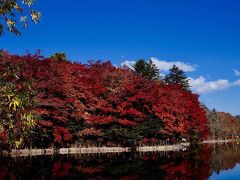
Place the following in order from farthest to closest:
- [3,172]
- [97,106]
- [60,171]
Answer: [97,106] → [60,171] → [3,172]

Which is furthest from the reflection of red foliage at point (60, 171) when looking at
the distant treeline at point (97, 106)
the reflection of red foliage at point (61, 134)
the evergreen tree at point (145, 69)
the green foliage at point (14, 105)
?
the evergreen tree at point (145, 69)

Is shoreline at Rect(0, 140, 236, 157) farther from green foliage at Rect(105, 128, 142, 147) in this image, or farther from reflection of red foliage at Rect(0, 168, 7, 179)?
reflection of red foliage at Rect(0, 168, 7, 179)

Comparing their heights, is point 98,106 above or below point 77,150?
above

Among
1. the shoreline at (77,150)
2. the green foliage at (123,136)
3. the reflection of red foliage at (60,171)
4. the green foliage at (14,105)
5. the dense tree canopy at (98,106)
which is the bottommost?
the reflection of red foliage at (60,171)

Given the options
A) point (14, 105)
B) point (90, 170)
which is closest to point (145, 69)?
point (90, 170)

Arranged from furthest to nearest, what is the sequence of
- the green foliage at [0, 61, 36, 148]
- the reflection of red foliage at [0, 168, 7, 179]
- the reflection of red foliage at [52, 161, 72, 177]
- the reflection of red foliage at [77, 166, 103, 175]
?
the reflection of red foliage at [77, 166, 103, 175] → the reflection of red foliage at [52, 161, 72, 177] → the reflection of red foliage at [0, 168, 7, 179] → the green foliage at [0, 61, 36, 148]

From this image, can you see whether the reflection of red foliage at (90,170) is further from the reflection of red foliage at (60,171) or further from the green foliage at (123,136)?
the green foliage at (123,136)

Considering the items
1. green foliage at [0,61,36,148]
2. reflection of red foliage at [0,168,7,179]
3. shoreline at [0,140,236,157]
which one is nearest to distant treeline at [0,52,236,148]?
shoreline at [0,140,236,157]

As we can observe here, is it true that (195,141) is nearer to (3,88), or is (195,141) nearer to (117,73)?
(117,73)

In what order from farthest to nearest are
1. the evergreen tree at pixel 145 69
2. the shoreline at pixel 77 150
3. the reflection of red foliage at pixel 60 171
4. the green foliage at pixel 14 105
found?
1. the evergreen tree at pixel 145 69
2. the shoreline at pixel 77 150
3. the reflection of red foliage at pixel 60 171
4. the green foliage at pixel 14 105

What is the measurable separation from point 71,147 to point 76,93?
6389 mm

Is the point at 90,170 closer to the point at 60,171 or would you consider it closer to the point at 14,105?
the point at 60,171

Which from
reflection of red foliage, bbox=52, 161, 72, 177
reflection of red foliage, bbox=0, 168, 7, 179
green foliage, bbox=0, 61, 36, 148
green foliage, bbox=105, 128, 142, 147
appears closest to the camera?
green foliage, bbox=0, 61, 36, 148

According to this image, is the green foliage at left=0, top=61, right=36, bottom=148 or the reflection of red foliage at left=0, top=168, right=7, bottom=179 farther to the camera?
the reflection of red foliage at left=0, top=168, right=7, bottom=179
